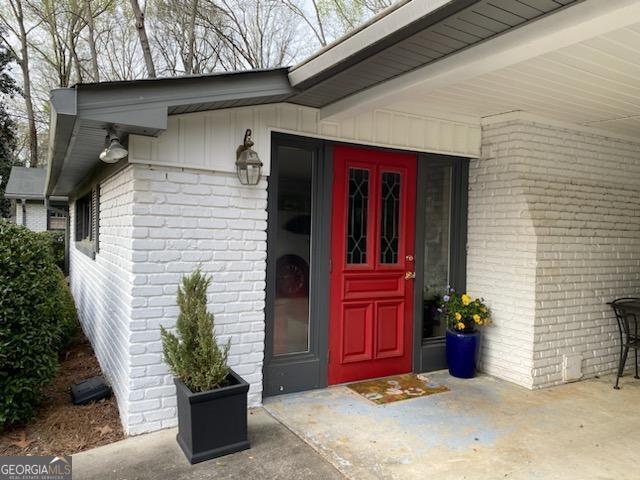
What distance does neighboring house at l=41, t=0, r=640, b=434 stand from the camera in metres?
2.47

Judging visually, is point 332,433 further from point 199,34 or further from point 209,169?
point 199,34

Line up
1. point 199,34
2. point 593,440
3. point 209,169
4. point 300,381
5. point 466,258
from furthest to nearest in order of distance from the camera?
1. point 199,34
2. point 466,258
3. point 300,381
4. point 209,169
5. point 593,440

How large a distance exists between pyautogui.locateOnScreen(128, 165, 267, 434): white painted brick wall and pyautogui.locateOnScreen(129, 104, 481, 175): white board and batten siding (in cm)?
11

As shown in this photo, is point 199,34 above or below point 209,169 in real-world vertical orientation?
above

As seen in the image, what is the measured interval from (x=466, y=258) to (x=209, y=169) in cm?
261

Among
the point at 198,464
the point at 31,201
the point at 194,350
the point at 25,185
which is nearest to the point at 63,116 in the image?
the point at 194,350

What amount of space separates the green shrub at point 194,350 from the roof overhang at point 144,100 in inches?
39.5

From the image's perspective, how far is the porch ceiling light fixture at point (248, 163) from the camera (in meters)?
3.08

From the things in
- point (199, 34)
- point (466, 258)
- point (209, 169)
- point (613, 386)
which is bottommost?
point (613, 386)

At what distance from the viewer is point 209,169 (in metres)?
3.09

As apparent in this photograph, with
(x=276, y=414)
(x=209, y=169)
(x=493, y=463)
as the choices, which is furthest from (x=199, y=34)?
(x=493, y=463)

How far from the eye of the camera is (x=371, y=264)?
3.89 meters

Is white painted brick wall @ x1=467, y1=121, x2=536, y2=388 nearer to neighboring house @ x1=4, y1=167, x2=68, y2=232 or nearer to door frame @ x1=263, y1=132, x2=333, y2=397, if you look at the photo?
door frame @ x1=263, y1=132, x2=333, y2=397

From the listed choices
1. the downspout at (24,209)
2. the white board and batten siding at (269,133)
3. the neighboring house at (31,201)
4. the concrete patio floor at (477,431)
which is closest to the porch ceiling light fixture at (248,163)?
the white board and batten siding at (269,133)
